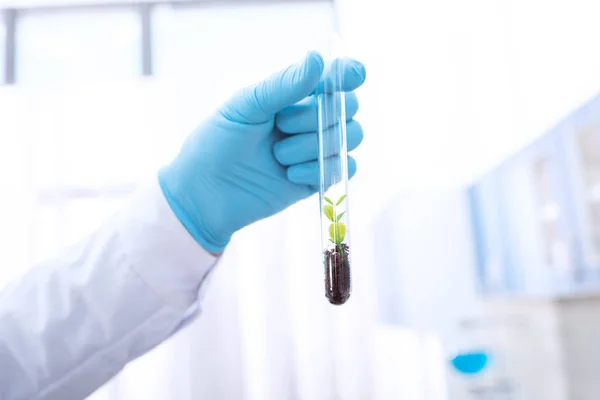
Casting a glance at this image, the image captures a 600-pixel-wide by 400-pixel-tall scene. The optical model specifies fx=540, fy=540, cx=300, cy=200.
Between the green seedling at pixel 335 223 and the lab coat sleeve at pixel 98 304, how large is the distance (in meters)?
0.34

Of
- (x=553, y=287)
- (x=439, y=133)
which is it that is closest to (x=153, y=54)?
(x=439, y=133)

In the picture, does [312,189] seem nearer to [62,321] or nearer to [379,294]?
[62,321]

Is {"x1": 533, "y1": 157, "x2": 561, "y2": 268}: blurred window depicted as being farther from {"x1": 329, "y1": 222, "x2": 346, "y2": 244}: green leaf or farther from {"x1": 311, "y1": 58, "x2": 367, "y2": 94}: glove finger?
{"x1": 329, "y1": 222, "x2": 346, "y2": 244}: green leaf

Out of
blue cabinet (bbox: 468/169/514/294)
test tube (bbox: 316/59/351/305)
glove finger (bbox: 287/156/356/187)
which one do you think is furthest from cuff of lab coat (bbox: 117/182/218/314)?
blue cabinet (bbox: 468/169/514/294)

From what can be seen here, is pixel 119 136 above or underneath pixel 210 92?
underneath

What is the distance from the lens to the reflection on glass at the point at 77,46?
88.4 inches

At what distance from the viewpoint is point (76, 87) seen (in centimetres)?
218

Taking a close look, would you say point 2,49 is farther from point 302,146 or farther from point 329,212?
point 329,212

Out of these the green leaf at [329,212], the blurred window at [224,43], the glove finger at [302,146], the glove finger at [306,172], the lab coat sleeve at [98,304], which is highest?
the blurred window at [224,43]

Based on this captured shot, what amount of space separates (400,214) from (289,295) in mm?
596

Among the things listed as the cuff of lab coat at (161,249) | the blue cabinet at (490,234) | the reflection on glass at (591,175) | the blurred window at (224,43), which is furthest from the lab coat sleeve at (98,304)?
the blue cabinet at (490,234)

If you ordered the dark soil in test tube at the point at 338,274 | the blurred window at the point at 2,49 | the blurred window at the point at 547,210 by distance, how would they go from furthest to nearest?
the blurred window at the point at 2,49
the blurred window at the point at 547,210
the dark soil in test tube at the point at 338,274

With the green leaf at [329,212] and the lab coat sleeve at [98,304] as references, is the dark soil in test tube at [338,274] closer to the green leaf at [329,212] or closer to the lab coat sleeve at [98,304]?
the green leaf at [329,212]

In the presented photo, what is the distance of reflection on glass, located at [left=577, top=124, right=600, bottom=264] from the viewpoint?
140cm
